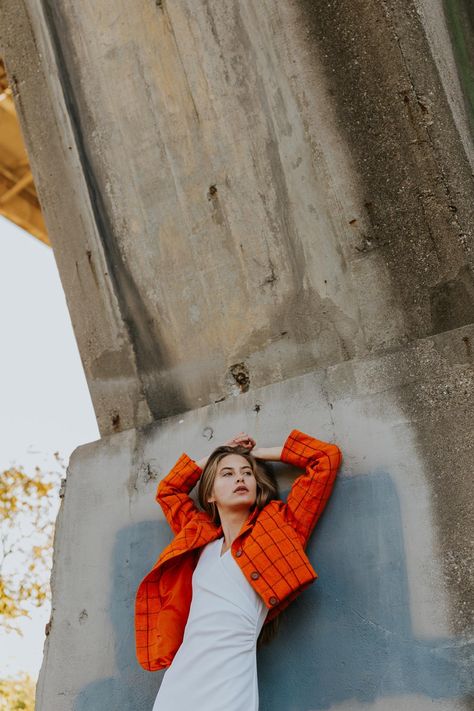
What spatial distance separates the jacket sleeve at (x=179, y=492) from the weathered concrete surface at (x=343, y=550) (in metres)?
0.15

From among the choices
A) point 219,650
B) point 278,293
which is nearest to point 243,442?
point 278,293

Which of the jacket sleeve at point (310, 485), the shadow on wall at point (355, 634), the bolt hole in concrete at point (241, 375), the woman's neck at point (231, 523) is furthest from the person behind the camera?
the bolt hole in concrete at point (241, 375)

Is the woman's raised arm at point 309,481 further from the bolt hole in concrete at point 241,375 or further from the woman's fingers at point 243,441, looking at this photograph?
the bolt hole in concrete at point 241,375

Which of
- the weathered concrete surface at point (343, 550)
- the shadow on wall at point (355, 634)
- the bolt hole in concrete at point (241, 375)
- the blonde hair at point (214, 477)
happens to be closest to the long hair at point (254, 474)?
the blonde hair at point (214, 477)

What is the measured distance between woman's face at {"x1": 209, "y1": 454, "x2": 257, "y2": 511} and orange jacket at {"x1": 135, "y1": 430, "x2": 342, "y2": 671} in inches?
3.0

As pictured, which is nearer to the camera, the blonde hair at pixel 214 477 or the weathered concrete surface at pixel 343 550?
the weathered concrete surface at pixel 343 550

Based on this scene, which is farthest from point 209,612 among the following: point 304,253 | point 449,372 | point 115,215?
point 115,215

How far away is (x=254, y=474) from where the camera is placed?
398 cm

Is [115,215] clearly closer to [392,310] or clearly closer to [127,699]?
[392,310]

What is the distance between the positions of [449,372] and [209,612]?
1.37 m

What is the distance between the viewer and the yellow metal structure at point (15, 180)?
1023cm

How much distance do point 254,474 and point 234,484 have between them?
0.36ft

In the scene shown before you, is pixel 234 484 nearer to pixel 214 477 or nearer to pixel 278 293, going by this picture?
pixel 214 477

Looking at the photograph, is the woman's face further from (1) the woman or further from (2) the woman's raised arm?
(2) the woman's raised arm
